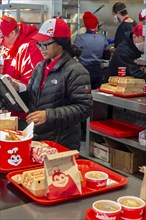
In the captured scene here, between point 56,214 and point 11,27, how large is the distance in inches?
83.3

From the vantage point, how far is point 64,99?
7.66ft

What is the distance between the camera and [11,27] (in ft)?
10.3

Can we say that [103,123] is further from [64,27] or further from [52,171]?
[52,171]

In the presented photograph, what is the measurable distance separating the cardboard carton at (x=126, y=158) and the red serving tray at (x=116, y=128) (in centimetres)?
16

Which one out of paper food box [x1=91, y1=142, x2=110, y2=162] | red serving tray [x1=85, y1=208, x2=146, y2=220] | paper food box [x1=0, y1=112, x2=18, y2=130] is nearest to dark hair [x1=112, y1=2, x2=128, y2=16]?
paper food box [x1=91, y1=142, x2=110, y2=162]

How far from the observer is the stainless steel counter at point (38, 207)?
52.0 inches

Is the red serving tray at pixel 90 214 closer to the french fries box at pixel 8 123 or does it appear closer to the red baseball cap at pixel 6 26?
the french fries box at pixel 8 123

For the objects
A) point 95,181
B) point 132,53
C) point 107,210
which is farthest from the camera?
point 132,53

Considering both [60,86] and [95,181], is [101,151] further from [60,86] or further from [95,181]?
[95,181]

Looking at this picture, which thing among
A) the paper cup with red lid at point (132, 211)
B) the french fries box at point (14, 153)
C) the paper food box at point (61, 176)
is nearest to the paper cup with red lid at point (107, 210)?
the paper cup with red lid at point (132, 211)

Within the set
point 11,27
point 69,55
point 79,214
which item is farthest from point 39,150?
point 11,27

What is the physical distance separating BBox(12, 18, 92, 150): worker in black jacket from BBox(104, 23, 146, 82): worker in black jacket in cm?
166

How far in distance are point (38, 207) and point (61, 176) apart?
0.44 feet

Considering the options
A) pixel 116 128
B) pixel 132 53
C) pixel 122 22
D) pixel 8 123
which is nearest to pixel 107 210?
pixel 8 123
